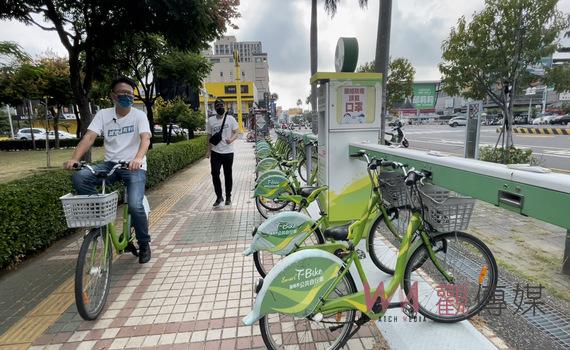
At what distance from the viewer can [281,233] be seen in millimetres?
2754

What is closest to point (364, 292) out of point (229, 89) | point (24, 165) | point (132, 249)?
point (132, 249)

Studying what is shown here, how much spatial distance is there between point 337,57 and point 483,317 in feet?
10.2

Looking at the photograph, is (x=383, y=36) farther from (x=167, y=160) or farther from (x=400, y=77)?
(x=400, y=77)

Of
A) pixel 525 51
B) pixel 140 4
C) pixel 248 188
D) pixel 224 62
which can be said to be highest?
pixel 224 62

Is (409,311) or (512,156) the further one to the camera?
(512,156)

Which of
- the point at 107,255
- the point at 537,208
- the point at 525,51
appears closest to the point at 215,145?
the point at 107,255

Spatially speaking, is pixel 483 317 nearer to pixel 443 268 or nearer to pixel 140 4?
pixel 443 268

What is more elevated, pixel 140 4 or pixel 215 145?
pixel 140 4

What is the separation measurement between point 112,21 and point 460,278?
21.4ft

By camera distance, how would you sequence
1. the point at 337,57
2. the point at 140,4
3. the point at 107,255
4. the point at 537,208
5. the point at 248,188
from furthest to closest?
1. the point at 248,188
2. the point at 140,4
3. the point at 337,57
4. the point at 107,255
5. the point at 537,208

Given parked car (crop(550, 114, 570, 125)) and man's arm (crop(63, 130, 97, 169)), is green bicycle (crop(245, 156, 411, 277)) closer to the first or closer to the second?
man's arm (crop(63, 130, 97, 169))

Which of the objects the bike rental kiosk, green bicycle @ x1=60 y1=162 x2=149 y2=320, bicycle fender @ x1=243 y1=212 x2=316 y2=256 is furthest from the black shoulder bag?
bicycle fender @ x1=243 y1=212 x2=316 y2=256

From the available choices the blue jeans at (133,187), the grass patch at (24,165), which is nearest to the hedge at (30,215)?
the blue jeans at (133,187)

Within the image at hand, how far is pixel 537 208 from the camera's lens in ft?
5.26
